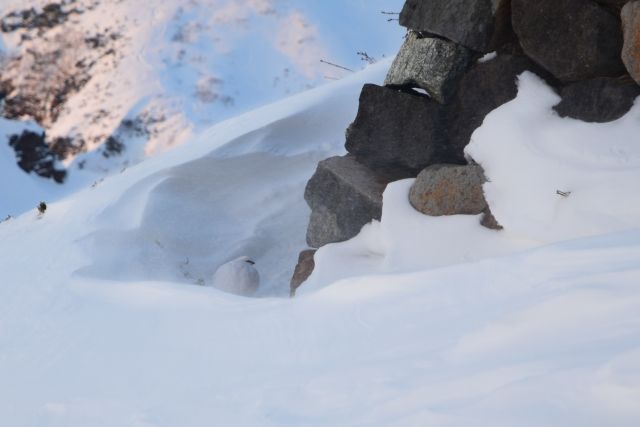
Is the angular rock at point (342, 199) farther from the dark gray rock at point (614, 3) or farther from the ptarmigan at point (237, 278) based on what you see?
the dark gray rock at point (614, 3)

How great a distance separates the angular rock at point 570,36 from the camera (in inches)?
120

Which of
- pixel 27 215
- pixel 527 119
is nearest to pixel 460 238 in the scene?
pixel 527 119

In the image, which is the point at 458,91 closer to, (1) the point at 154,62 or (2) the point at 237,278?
(2) the point at 237,278

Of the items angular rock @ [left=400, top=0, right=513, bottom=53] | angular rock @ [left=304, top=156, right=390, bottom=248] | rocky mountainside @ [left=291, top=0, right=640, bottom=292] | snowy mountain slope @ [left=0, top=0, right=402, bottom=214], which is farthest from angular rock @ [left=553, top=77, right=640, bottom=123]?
snowy mountain slope @ [left=0, top=0, right=402, bottom=214]

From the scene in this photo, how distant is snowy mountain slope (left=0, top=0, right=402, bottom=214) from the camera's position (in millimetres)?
11211

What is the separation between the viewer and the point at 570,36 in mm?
3105

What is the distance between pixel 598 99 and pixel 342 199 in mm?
1417

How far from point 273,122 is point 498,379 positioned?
13.8 ft

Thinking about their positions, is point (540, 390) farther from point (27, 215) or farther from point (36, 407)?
point (27, 215)

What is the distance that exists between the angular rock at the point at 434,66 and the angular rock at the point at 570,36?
367 mm

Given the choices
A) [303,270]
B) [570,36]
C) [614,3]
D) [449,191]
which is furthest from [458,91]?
[303,270]

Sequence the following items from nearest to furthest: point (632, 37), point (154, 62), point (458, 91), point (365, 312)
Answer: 1. point (365, 312)
2. point (632, 37)
3. point (458, 91)
4. point (154, 62)

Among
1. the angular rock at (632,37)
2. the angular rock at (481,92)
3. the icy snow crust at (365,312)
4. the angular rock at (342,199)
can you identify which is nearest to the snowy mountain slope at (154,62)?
the icy snow crust at (365,312)

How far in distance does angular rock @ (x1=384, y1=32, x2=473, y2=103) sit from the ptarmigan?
150 cm
